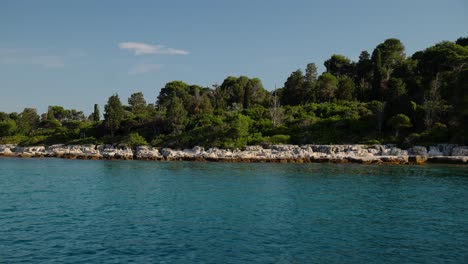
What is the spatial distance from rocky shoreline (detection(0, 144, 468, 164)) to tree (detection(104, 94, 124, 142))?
39.5 ft

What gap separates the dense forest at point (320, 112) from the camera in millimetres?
66562

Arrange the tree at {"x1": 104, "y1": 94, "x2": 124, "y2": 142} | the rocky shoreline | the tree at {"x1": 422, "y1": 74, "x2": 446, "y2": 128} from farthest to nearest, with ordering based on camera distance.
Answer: the tree at {"x1": 104, "y1": 94, "x2": 124, "y2": 142}, the tree at {"x1": 422, "y1": 74, "x2": 446, "y2": 128}, the rocky shoreline

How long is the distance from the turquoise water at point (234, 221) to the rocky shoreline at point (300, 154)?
19.9 m

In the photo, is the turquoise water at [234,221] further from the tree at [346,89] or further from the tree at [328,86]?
the tree at [328,86]

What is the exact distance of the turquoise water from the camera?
1544 cm

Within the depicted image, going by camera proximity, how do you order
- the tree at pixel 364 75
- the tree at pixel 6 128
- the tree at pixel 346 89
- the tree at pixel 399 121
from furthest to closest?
the tree at pixel 6 128 → the tree at pixel 364 75 → the tree at pixel 346 89 → the tree at pixel 399 121

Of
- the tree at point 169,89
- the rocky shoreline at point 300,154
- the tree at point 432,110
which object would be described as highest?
the tree at point 169,89

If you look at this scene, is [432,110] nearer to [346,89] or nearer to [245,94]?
[346,89]

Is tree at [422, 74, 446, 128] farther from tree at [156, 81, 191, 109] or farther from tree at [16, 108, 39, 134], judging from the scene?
tree at [16, 108, 39, 134]

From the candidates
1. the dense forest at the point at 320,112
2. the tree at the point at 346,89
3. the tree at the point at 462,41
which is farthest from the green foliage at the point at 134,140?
the tree at the point at 462,41

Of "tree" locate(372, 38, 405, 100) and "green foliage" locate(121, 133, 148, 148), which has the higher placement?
"tree" locate(372, 38, 405, 100)

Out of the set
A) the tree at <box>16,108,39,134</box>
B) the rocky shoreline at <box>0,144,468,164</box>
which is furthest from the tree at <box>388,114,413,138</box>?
the tree at <box>16,108,39,134</box>

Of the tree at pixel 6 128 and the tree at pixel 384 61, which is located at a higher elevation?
the tree at pixel 384 61

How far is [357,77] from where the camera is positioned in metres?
109
